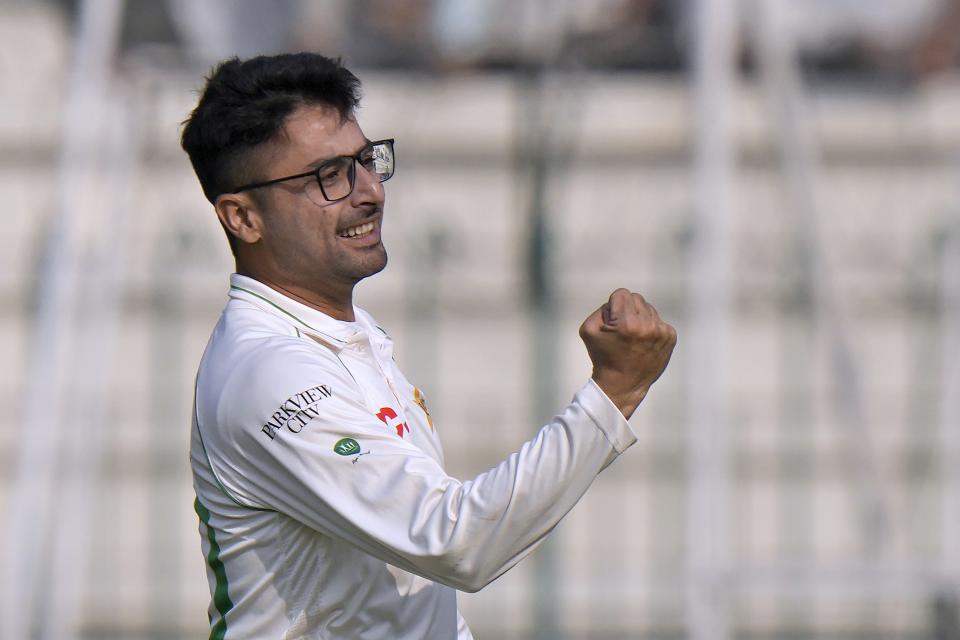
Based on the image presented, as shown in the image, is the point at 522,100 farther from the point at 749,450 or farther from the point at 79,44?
the point at 79,44

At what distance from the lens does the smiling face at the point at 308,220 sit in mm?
2314

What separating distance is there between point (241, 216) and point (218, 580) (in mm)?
583

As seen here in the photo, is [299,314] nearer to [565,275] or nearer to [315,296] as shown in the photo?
[315,296]

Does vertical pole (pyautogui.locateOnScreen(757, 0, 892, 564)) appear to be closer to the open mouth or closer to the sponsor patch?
the open mouth

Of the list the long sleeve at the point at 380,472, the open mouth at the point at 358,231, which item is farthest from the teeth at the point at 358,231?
the long sleeve at the point at 380,472

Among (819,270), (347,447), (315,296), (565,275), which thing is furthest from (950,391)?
(347,447)

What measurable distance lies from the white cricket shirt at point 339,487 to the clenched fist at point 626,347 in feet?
0.11

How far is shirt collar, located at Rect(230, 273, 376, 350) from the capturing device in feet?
7.60

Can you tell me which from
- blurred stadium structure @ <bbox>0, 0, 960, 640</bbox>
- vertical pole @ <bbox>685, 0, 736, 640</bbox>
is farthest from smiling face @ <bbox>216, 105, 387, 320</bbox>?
blurred stadium structure @ <bbox>0, 0, 960, 640</bbox>

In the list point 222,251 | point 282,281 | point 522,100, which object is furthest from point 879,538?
point 282,281

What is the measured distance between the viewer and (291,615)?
7.20ft

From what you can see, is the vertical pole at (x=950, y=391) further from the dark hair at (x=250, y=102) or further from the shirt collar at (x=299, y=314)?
the dark hair at (x=250, y=102)

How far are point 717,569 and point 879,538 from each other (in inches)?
46.6

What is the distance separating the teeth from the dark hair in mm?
179
